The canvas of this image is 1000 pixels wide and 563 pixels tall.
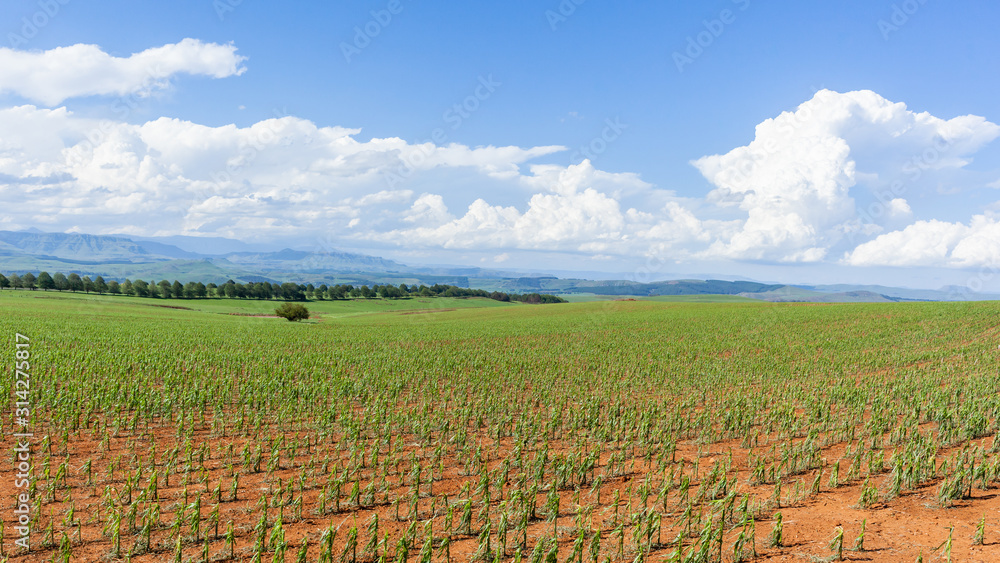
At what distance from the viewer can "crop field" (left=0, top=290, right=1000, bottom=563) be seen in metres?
8.80

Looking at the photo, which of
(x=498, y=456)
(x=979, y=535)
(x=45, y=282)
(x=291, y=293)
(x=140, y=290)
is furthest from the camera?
(x=291, y=293)

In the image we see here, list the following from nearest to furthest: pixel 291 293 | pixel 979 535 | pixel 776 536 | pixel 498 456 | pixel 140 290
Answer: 1. pixel 979 535
2. pixel 776 536
3. pixel 498 456
4. pixel 140 290
5. pixel 291 293

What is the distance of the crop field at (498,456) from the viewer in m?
8.80

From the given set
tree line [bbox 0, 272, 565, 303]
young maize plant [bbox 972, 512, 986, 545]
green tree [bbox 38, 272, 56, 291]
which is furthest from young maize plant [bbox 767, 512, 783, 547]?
green tree [bbox 38, 272, 56, 291]

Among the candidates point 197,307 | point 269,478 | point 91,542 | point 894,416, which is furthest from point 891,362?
point 197,307

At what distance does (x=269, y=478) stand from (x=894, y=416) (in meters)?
20.7

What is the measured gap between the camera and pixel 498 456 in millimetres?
14562

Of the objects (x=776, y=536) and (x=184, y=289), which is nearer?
(x=776, y=536)

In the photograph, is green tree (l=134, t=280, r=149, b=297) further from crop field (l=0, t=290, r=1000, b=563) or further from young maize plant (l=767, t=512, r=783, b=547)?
young maize plant (l=767, t=512, r=783, b=547)

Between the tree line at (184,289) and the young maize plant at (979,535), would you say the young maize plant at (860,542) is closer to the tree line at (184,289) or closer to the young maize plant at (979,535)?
the young maize plant at (979,535)

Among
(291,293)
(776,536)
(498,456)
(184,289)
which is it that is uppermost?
(184,289)

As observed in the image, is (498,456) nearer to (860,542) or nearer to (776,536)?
(776,536)

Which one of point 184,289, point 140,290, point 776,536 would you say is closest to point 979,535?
point 776,536

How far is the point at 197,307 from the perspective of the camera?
104 meters
